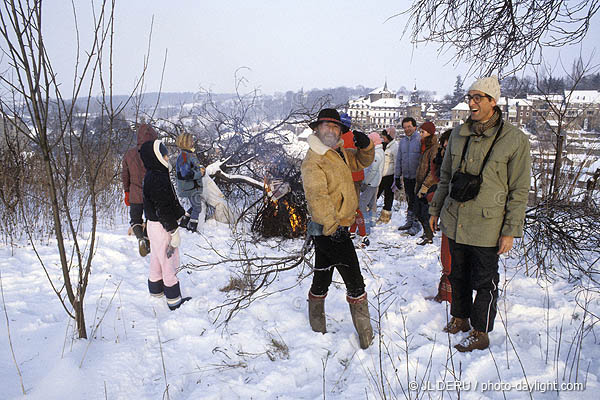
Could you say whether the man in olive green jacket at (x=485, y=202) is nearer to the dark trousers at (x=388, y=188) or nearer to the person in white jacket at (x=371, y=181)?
the person in white jacket at (x=371, y=181)

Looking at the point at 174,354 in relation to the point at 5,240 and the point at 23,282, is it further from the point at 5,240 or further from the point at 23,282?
the point at 5,240

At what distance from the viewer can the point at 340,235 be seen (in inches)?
104

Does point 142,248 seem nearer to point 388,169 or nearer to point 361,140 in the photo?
point 361,140

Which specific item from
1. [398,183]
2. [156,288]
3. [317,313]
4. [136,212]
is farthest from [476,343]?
[136,212]

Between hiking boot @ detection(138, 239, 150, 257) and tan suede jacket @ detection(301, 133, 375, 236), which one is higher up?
tan suede jacket @ detection(301, 133, 375, 236)

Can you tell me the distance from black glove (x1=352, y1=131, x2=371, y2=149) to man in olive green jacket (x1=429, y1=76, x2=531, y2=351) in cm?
72

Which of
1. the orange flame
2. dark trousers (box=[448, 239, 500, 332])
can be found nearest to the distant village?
dark trousers (box=[448, 239, 500, 332])

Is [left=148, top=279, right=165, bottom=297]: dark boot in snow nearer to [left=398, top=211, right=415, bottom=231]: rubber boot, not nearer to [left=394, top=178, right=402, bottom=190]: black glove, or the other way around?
[left=398, top=211, right=415, bottom=231]: rubber boot

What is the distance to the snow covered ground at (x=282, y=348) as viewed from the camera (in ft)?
7.10

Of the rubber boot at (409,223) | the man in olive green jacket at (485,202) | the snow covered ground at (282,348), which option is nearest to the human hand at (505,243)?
the man in olive green jacket at (485,202)

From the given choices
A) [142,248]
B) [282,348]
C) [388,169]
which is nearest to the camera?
[282,348]

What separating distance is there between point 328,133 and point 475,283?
5.58 ft

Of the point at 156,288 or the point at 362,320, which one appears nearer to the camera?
the point at 362,320

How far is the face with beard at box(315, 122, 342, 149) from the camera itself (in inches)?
104
